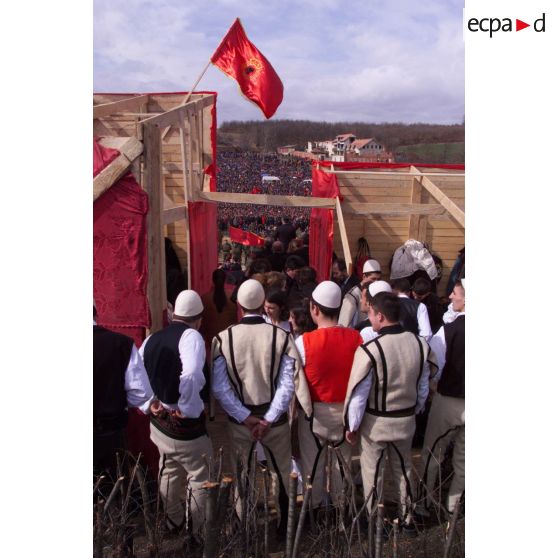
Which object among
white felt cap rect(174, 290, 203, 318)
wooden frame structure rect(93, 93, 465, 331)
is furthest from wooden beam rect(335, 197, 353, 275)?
white felt cap rect(174, 290, 203, 318)

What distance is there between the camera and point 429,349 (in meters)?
3.59

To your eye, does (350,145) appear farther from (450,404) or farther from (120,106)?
(450,404)

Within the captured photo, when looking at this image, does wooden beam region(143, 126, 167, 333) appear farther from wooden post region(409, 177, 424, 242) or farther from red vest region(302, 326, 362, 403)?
wooden post region(409, 177, 424, 242)

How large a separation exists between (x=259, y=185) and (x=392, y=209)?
29062 millimetres

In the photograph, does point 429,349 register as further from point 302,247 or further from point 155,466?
point 302,247

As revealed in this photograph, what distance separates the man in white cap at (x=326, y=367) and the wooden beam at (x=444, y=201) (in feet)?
12.6

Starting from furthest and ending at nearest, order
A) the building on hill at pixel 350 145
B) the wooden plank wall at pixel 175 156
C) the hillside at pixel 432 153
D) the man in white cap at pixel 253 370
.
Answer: the building on hill at pixel 350 145 → the hillside at pixel 432 153 → the wooden plank wall at pixel 175 156 → the man in white cap at pixel 253 370

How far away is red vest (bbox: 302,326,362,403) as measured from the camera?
3.62 meters

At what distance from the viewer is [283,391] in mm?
3621

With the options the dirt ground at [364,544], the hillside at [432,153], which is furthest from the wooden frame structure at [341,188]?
the hillside at [432,153]

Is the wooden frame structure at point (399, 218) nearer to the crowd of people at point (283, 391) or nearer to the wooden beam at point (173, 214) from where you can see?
the wooden beam at point (173, 214)

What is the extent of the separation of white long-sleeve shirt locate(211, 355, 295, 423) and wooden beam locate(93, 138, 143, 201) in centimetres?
150

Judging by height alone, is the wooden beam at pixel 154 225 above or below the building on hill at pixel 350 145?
below

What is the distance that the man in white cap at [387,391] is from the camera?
3.42 metres
